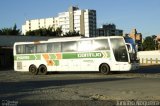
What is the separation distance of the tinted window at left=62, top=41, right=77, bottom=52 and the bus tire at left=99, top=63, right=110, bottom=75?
10.2 ft

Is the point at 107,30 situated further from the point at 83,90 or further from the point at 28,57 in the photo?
the point at 83,90

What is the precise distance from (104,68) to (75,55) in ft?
10.4

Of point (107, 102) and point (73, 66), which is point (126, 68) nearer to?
point (73, 66)

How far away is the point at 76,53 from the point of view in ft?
114

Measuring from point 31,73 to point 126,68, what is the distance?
33.9 ft

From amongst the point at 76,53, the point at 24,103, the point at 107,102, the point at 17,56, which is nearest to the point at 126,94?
the point at 107,102

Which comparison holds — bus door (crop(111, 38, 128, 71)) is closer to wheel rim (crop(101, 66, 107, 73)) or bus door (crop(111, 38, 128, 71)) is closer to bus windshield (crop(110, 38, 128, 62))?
bus windshield (crop(110, 38, 128, 62))

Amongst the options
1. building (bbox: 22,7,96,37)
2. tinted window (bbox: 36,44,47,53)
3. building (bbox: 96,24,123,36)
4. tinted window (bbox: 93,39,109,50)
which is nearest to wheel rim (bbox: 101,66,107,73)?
tinted window (bbox: 93,39,109,50)

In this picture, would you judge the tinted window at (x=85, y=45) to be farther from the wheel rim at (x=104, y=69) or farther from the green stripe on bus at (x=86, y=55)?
the wheel rim at (x=104, y=69)

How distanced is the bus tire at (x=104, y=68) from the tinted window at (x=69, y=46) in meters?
3.10

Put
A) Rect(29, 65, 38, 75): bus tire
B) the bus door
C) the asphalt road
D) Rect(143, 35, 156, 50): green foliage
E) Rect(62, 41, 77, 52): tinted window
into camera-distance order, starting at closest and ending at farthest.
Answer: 1. the asphalt road
2. the bus door
3. Rect(62, 41, 77, 52): tinted window
4. Rect(29, 65, 38, 75): bus tire
5. Rect(143, 35, 156, 50): green foliage

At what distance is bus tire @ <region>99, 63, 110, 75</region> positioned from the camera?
107 feet

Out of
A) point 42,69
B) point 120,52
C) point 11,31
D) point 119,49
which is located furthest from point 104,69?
point 11,31

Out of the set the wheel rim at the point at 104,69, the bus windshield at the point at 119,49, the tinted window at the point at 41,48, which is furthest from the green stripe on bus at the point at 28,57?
the bus windshield at the point at 119,49
